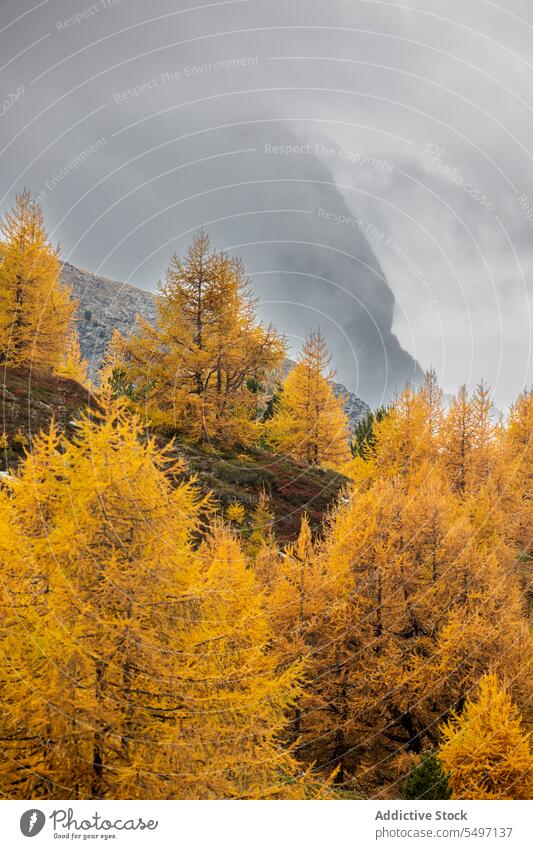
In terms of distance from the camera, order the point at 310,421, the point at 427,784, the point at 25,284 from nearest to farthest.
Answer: the point at 427,784 < the point at 25,284 < the point at 310,421

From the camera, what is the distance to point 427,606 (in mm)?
18375

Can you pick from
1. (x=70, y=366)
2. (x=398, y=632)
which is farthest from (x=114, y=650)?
(x=70, y=366)

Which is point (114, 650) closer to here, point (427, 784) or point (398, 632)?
point (427, 784)

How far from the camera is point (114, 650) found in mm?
7355

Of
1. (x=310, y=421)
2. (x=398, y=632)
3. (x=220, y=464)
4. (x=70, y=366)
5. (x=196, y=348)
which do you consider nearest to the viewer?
(x=398, y=632)

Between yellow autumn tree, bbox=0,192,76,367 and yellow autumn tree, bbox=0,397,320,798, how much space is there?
974 inches

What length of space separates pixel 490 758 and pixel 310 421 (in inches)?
1152

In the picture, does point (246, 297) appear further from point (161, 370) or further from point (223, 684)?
point (223, 684)

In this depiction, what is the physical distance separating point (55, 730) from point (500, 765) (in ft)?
36.7

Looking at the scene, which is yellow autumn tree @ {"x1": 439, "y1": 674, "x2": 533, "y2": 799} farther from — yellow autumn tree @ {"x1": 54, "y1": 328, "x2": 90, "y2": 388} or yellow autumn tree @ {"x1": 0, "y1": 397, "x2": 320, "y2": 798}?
yellow autumn tree @ {"x1": 54, "y1": 328, "x2": 90, "y2": 388}

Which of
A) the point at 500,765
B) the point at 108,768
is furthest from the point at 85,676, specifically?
the point at 500,765

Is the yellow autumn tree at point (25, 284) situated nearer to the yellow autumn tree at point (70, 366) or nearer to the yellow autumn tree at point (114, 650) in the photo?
the yellow autumn tree at point (70, 366)

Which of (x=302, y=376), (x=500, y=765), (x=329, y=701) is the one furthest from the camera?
(x=302, y=376)
